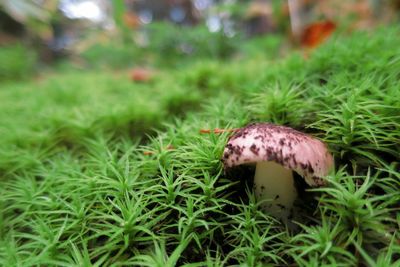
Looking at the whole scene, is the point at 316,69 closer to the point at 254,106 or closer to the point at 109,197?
the point at 254,106

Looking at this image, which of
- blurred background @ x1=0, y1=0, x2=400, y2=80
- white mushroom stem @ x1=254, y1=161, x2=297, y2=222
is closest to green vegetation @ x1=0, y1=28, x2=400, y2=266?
white mushroom stem @ x1=254, y1=161, x2=297, y2=222

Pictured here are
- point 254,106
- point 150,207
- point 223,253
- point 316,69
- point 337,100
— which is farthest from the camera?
point 316,69

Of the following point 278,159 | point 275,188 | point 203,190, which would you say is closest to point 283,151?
point 278,159

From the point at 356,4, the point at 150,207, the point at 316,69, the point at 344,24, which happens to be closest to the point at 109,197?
the point at 150,207

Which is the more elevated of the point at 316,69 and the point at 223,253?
the point at 316,69

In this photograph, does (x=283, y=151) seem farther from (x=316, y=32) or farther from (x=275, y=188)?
(x=316, y=32)
